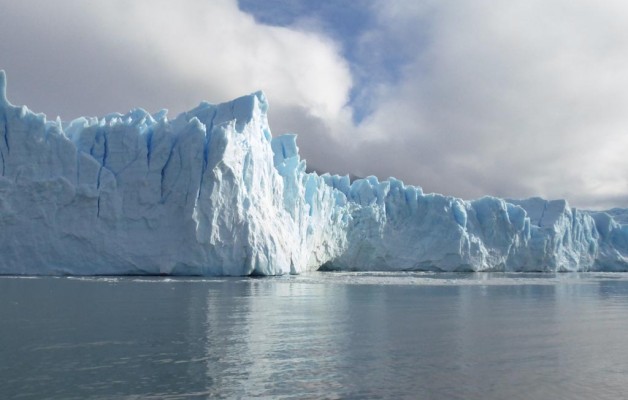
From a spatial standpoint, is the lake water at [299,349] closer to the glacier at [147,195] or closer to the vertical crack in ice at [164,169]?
the glacier at [147,195]

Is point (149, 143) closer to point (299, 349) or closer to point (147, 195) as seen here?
point (147, 195)

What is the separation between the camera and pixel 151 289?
1527 centimetres

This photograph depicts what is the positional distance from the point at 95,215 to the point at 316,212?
12346mm

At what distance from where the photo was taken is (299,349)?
7191mm

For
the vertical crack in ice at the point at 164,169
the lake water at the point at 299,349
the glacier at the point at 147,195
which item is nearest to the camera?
the lake water at the point at 299,349

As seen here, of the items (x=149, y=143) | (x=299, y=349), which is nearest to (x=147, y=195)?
(x=149, y=143)

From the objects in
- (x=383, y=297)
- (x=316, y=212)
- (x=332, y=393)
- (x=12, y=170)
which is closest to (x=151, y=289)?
(x=383, y=297)

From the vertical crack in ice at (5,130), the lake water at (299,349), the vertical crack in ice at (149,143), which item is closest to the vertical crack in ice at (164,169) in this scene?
the vertical crack in ice at (149,143)

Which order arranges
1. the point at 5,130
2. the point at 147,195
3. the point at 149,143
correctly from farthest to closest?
the point at 149,143
the point at 147,195
the point at 5,130

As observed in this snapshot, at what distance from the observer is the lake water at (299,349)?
5.38 meters

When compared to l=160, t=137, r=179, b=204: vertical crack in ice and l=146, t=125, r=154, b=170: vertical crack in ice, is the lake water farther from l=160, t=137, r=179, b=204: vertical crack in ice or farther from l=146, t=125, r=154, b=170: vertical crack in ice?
l=146, t=125, r=154, b=170: vertical crack in ice

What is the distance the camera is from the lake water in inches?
212

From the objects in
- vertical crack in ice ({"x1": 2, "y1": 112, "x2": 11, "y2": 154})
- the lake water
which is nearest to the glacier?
vertical crack in ice ({"x1": 2, "y1": 112, "x2": 11, "y2": 154})

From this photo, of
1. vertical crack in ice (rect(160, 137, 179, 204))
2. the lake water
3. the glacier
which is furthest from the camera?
vertical crack in ice (rect(160, 137, 179, 204))
